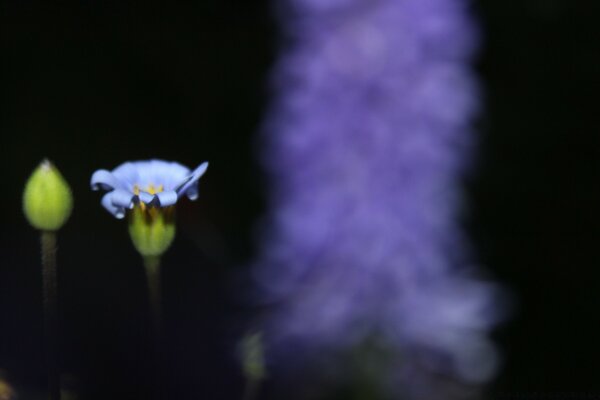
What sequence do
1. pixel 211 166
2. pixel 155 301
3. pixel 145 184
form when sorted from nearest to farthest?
pixel 155 301, pixel 145 184, pixel 211 166

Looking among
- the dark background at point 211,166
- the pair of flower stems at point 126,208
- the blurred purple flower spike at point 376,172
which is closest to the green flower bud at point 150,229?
the pair of flower stems at point 126,208

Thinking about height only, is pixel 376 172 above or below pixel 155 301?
above

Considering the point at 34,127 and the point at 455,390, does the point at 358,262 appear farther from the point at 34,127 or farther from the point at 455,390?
the point at 34,127

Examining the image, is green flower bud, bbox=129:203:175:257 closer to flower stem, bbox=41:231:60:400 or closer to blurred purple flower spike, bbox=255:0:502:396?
flower stem, bbox=41:231:60:400

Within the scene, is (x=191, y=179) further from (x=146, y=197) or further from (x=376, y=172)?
(x=376, y=172)

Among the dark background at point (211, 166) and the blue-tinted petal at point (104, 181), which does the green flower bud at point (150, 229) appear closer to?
the blue-tinted petal at point (104, 181)

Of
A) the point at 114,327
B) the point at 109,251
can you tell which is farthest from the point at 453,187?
the point at 109,251

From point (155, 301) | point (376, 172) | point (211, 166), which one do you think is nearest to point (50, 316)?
point (155, 301)
